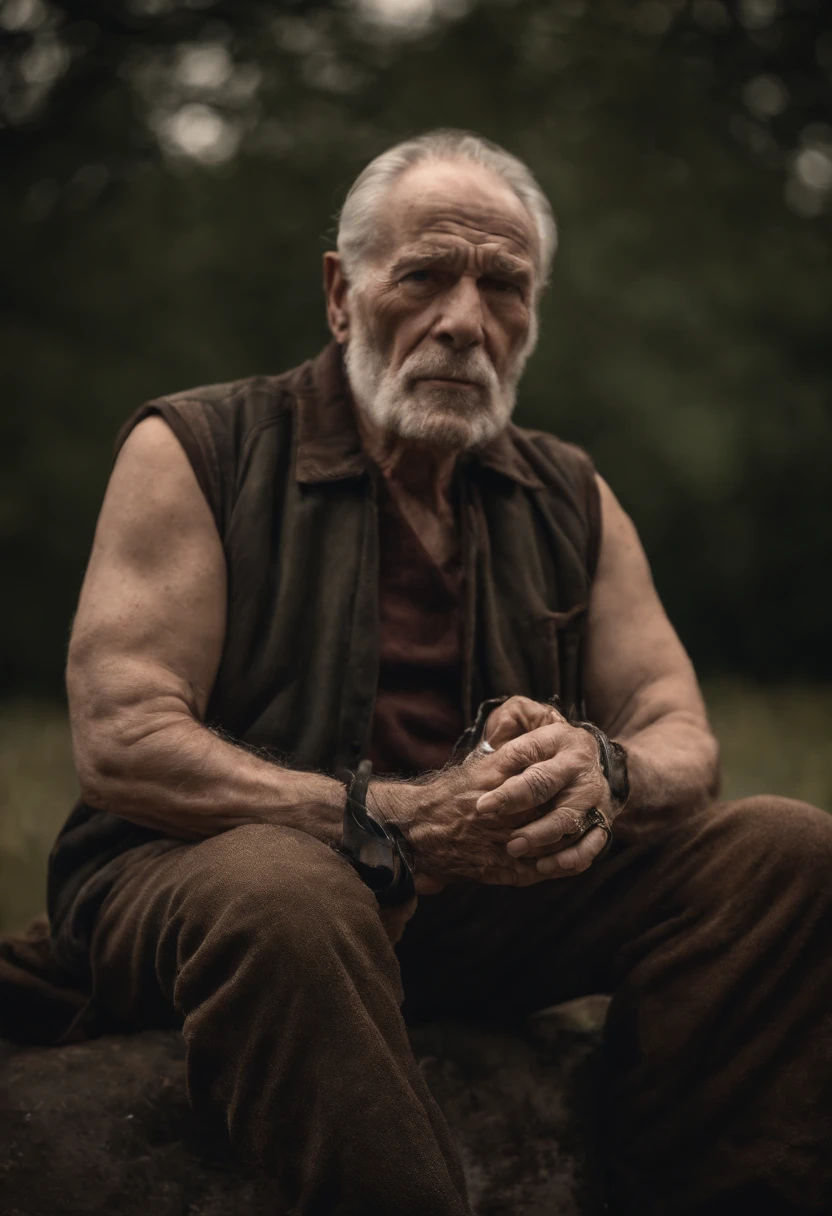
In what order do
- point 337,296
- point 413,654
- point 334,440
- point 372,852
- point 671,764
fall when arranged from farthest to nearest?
point 337,296
point 334,440
point 413,654
point 671,764
point 372,852

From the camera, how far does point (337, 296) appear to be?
10.8ft

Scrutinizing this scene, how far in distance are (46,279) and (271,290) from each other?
148 centimetres

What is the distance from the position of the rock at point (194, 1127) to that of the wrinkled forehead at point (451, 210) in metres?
1.74

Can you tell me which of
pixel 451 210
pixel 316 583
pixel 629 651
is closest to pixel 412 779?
pixel 316 583

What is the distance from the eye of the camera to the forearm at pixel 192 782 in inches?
95.2

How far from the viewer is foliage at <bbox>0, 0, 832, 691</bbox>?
881 cm

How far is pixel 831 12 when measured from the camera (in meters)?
9.81

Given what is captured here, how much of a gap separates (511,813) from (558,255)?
7300 millimetres

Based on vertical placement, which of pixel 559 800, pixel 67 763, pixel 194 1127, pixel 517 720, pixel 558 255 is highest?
pixel 558 255

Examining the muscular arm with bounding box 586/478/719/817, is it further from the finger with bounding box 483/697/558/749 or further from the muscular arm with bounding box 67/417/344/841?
the muscular arm with bounding box 67/417/344/841

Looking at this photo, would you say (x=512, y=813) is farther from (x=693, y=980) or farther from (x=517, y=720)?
(x=693, y=980)

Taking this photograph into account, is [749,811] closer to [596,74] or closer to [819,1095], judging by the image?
[819,1095]

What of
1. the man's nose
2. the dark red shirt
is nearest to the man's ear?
the man's nose

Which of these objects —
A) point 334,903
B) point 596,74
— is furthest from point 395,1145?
point 596,74
